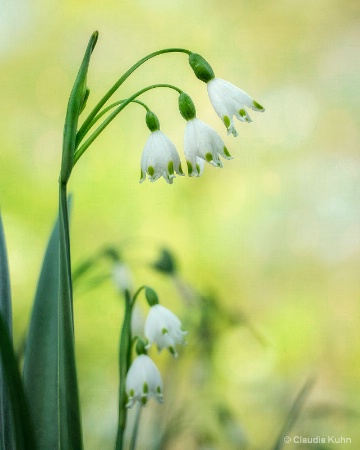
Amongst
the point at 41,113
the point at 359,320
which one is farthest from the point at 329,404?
the point at 41,113

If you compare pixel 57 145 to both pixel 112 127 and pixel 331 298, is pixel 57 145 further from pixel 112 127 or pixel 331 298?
pixel 331 298

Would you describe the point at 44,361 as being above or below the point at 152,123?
below

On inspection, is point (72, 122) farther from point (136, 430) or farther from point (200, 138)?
point (136, 430)

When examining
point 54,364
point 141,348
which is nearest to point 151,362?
point 141,348

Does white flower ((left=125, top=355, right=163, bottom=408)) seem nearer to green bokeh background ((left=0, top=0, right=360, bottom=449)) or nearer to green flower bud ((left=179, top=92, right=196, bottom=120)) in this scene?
green bokeh background ((left=0, top=0, right=360, bottom=449))

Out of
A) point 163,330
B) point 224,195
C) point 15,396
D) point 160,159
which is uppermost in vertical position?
point 224,195

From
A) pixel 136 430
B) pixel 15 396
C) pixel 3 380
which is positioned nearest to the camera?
pixel 15 396

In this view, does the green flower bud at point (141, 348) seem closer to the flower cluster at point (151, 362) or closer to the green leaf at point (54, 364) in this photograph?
the flower cluster at point (151, 362)
